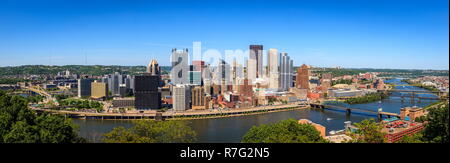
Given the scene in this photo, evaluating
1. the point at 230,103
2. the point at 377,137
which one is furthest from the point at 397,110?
the point at 377,137

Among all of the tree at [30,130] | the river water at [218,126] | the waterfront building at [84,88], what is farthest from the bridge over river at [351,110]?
the waterfront building at [84,88]

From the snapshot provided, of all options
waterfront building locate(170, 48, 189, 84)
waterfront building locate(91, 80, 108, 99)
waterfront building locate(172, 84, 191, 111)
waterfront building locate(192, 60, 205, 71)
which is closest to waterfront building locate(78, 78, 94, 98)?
waterfront building locate(91, 80, 108, 99)

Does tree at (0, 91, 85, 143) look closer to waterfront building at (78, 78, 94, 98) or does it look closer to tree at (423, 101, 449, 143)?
tree at (423, 101, 449, 143)

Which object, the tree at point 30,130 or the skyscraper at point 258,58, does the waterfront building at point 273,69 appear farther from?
the tree at point 30,130

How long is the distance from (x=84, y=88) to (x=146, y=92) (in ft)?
29.6

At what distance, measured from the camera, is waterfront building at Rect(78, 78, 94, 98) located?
2186cm

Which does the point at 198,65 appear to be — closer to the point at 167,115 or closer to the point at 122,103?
the point at 122,103

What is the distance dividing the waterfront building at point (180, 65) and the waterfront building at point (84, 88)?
617 cm

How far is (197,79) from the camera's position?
23.9 metres

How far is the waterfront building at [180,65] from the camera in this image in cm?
2278

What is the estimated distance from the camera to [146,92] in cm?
1545

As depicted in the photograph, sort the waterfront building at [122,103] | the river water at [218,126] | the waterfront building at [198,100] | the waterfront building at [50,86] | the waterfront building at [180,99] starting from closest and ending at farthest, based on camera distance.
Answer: the river water at [218,126], the waterfront building at [180,99], the waterfront building at [198,100], the waterfront building at [122,103], the waterfront building at [50,86]
